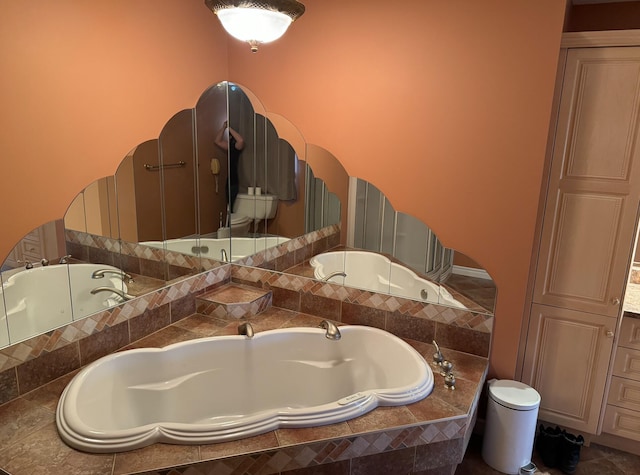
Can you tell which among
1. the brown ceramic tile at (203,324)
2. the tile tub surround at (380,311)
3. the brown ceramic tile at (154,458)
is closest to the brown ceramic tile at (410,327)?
A: the tile tub surround at (380,311)

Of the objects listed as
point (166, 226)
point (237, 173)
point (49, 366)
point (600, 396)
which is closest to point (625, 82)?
point (600, 396)

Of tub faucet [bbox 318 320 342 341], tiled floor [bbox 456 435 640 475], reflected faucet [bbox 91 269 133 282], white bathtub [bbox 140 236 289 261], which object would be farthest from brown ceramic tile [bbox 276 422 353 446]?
white bathtub [bbox 140 236 289 261]

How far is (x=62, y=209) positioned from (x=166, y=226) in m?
0.75

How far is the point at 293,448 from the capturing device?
5.91 feet

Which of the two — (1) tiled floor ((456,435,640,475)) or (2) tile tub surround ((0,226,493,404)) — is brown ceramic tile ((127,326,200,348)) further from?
(1) tiled floor ((456,435,640,475))

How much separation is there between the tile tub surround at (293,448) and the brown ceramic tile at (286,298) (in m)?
1.05

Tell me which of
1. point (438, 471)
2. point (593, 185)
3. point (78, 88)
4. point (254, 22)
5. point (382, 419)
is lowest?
point (438, 471)

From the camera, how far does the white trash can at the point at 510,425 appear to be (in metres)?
2.37

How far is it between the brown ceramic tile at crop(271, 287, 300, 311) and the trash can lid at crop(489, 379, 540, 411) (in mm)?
1221

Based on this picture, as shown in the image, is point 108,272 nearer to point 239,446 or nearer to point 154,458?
point 154,458

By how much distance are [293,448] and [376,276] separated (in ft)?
3.99

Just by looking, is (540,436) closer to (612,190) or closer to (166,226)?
(612,190)

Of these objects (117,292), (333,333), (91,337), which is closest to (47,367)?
(91,337)

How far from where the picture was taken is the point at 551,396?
8.66 ft
